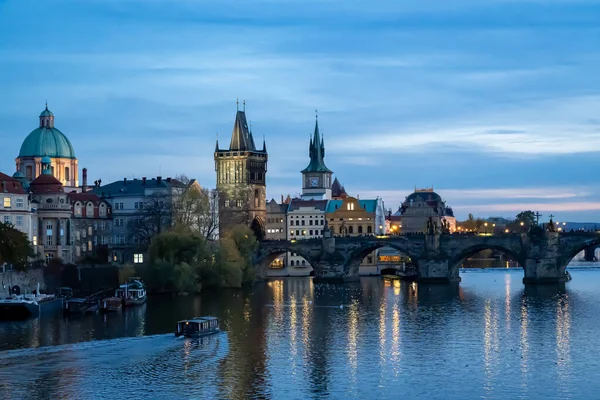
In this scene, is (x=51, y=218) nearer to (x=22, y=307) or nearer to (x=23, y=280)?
(x=23, y=280)

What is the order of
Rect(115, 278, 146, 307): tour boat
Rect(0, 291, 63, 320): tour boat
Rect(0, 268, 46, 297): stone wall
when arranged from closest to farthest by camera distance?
Rect(0, 291, 63, 320): tour boat < Rect(115, 278, 146, 307): tour boat < Rect(0, 268, 46, 297): stone wall

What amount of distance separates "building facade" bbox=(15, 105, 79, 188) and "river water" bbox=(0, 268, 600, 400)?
60.2 meters

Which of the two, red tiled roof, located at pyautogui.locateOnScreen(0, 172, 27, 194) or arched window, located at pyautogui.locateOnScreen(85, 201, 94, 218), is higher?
red tiled roof, located at pyautogui.locateOnScreen(0, 172, 27, 194)

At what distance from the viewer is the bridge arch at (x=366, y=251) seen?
159 meters

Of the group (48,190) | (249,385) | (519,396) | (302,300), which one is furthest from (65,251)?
(519,396)

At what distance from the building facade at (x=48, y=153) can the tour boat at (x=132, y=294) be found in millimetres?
60317

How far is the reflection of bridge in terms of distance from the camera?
149 m

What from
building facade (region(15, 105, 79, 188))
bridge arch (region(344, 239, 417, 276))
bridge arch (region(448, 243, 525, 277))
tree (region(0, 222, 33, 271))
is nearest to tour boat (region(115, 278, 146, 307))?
tree (region(0, 222, 33, 271))

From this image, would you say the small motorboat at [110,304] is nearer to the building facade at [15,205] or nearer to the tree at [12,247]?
the tree at [12,247]

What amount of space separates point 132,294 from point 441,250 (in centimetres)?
5701

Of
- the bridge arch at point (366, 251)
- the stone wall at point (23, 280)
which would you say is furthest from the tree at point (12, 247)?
the bridge arch at point (366, 251)

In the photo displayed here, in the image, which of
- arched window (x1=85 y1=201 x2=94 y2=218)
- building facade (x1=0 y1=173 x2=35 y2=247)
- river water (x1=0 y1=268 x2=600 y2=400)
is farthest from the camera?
arched window (x1=85 y1=201 x2=94 y2=218)

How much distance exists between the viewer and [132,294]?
113 m

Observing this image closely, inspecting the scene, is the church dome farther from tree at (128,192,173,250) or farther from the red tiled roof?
the red tiled roof
